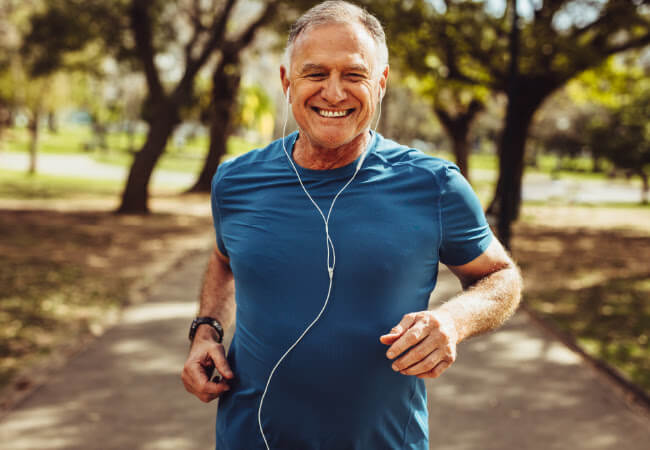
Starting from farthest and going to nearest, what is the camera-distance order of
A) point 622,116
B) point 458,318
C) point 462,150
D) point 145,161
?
1. point 462,150
2. point 622,116
3. point 145,161
4. point 458,318

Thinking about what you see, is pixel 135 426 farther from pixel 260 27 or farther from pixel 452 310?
pixel 260 27

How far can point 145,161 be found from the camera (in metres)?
17.7

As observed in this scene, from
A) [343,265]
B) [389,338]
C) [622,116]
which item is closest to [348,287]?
[343,265]

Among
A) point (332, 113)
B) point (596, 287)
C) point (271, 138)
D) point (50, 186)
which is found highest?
point (332, 113)

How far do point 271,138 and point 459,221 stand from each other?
18.5 m

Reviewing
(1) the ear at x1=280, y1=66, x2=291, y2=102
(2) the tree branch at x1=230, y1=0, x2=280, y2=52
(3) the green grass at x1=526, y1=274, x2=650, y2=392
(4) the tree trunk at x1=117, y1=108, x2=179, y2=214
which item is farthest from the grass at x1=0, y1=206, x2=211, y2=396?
(2) the tree branch at x1=230, y1=0, x2=280, y2=52

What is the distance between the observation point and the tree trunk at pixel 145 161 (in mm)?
17516

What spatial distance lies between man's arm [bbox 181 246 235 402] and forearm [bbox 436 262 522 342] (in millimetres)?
756

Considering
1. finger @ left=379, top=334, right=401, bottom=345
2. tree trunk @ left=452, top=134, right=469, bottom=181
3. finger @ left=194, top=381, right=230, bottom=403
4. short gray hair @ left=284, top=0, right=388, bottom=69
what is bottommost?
tree trunk @ left=452, top=134, right=469, bottom=181

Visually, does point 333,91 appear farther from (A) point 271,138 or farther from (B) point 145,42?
(A) point 271,138

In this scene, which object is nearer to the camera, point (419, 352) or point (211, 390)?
point (419, 352)

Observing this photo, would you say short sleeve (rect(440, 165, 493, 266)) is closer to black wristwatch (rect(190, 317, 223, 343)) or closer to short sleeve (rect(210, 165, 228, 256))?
short sleeve (rect(210, 165, 228, 256))

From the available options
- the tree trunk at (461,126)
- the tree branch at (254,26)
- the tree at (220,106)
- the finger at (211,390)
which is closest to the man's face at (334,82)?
the finger at (211,390)

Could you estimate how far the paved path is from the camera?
180 inches
